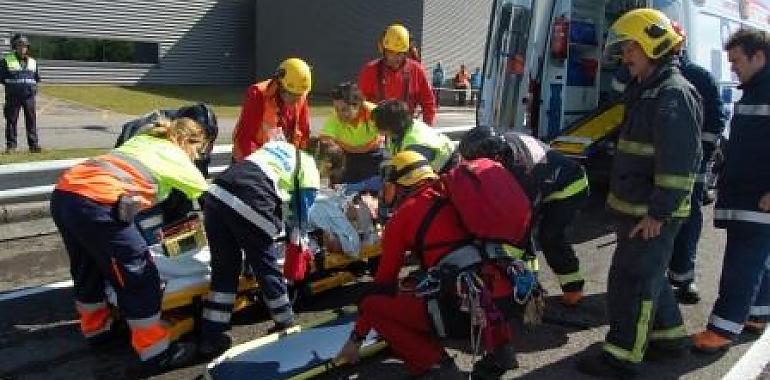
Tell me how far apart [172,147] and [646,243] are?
8.31ft

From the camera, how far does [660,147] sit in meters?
3.55

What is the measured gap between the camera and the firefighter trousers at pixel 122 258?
372cm

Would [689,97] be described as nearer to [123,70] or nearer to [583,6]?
[583,6]

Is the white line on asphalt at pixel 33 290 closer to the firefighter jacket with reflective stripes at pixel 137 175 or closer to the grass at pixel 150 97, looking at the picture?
the firefighter jacket with reflective stripes at pixel 137 175

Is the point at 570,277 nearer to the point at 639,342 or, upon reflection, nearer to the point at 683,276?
the point at 683,276

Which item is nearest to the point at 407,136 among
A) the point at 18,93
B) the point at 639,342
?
the point at 639,342

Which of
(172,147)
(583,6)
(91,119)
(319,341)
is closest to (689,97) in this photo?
(319,341)

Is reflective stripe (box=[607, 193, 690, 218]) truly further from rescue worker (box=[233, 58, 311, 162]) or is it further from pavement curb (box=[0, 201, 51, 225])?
pavement curb (box=[0, 201, 51, 225])

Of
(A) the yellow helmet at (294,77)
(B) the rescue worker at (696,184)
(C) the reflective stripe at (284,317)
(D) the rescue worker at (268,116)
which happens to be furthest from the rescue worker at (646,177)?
(D) the rescue worker at (268,116)

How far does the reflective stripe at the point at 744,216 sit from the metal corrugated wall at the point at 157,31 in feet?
85.8

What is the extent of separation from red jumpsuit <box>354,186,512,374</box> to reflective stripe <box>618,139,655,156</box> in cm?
95

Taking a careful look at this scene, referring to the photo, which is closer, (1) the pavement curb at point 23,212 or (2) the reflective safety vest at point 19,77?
(1) the pavement curb at point 23,212

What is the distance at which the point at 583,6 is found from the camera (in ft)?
24.9

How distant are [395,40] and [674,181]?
3562mm
